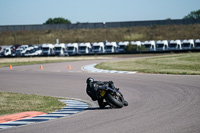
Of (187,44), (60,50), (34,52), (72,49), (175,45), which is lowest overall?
(34,52)

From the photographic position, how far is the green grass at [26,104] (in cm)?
1194

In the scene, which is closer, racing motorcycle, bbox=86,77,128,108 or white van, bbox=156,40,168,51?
racing motorcycle, bbox=86,77,128,108

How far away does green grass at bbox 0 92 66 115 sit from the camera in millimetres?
11940

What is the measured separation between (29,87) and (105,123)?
11264 millimetres

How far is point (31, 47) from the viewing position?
61.6 metres

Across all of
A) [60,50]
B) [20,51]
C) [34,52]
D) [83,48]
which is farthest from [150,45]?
[20,51]

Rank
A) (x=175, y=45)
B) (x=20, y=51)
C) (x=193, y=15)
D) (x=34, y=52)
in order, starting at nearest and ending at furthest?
1. (x=175, y=45)
2. (x=20, y=51)
3. (x=34, y=52)
4. (x=193, y=15)

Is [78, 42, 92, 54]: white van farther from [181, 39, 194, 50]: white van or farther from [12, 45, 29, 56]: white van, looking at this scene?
[181, 39, 194, 50]: white van

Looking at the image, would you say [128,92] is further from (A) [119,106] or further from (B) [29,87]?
(B) [29,87]

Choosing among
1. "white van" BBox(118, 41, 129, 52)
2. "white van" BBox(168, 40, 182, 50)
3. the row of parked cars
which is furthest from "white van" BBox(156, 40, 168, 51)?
"white van" BBox(118, 41, 129, 52)

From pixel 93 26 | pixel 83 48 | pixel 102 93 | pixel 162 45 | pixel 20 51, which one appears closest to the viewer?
pixel 102 93

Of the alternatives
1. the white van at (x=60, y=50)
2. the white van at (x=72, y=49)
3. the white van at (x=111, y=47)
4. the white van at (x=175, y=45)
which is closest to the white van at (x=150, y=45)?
the white van at (x=175, y=45)

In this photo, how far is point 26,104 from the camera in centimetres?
1328

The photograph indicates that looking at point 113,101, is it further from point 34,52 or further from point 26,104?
point 34,52
